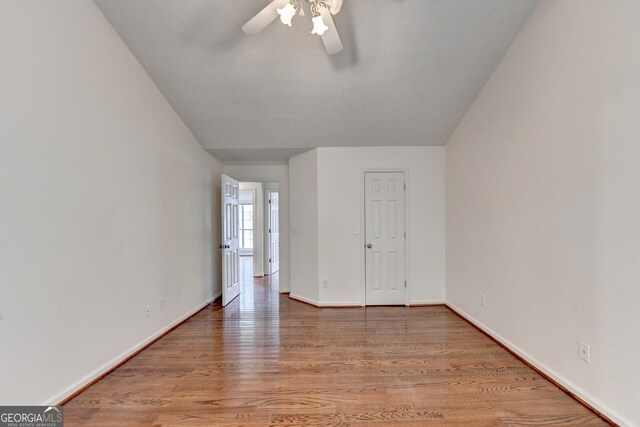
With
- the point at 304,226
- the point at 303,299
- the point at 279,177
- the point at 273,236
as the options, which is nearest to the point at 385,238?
the point at 304,226

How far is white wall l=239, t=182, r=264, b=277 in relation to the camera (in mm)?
6379

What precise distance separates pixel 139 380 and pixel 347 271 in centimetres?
263

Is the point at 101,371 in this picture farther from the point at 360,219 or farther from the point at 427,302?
the point at 427,302

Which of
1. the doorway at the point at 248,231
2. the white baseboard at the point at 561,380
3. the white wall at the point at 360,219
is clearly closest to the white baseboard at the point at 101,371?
the doorway at the point at 248,231

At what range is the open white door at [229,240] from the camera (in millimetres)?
4285

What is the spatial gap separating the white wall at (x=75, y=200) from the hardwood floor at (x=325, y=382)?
384mm

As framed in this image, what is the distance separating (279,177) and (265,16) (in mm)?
3037

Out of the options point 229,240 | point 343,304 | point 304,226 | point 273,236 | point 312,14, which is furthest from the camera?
point 273,236

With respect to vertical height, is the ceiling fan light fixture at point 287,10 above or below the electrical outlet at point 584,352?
above

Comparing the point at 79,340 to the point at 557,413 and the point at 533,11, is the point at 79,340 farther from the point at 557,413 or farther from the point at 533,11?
the point at 533,11

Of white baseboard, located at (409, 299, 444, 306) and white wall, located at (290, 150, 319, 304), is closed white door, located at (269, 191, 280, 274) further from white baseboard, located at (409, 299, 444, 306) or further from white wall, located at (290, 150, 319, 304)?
white baseboard, located at (409, 299, 444, 306)

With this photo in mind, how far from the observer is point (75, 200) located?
83.2 inches

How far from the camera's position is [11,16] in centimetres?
170

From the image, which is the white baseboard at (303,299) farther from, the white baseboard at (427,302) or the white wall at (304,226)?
the white baseboard at (427,302)
